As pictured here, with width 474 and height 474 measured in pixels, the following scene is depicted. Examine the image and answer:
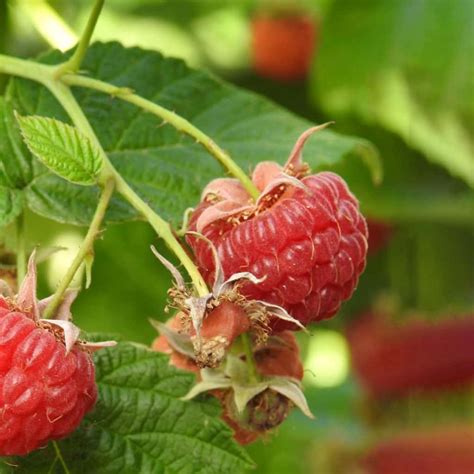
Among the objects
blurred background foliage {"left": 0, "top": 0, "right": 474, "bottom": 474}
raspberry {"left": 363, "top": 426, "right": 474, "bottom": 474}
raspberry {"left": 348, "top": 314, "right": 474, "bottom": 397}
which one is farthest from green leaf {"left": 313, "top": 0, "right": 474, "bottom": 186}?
raspberry {"left": 363, "top": 426, "right": 474, "bottom": 474}

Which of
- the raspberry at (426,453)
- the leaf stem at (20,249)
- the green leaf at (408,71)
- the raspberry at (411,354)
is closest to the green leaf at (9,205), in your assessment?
the leaf stem at (20,249)

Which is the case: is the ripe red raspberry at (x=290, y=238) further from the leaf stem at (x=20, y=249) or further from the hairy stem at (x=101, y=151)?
the leaf stem at (x=20, y=249)

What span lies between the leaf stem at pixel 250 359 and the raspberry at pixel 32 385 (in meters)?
0.12

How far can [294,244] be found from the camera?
30.7 inches

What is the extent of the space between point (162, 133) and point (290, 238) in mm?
300

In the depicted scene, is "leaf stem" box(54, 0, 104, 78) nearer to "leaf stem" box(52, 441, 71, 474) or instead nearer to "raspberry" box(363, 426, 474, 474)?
"leaf stem" box(52, 441, 71, 474)

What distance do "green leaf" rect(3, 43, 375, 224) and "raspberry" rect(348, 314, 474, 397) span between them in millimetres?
1432

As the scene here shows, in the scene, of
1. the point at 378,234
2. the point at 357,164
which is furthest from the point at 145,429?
the point at 378,234

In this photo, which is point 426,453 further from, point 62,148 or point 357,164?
point 62,148

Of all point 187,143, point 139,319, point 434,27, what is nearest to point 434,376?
point 139,319

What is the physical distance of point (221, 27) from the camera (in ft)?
8.39

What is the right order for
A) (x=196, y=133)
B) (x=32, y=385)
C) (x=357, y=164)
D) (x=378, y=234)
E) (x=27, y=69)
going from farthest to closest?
(x=378, y=234)
(x=357, y=164)
(x=27, y=69)
(x=196, y=133)
(x=32, y=385)

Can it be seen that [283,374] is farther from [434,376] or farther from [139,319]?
[434,376]

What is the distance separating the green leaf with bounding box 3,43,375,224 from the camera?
950 mm
